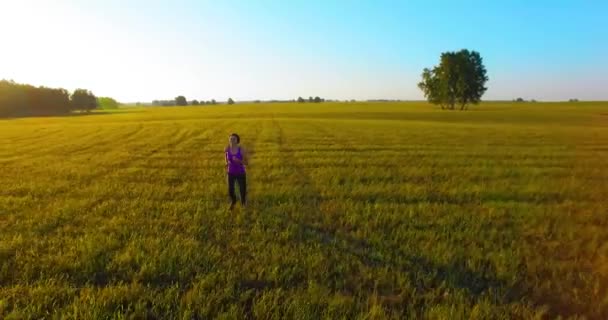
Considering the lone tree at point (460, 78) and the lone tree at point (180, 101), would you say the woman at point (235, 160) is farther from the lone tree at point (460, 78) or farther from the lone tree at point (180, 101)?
the lone tree at point (180, 101)

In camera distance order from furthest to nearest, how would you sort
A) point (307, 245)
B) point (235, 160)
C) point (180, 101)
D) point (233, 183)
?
point (180, 101) → point (233, 183) → point (235, 160) → point (307, 245)

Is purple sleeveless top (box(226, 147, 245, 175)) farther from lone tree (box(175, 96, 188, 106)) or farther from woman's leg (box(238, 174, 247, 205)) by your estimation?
lone tree (box(175, 96, 188, 106))

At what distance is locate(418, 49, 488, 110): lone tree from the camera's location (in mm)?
87500

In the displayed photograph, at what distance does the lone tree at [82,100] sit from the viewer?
126 metres

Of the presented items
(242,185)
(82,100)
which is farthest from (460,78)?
(82,100)

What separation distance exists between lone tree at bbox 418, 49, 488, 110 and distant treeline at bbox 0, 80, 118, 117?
339 feet

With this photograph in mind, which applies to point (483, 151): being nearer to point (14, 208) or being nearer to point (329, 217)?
point (329, 217)

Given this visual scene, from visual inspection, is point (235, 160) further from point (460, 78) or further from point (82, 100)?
point (82, 100)

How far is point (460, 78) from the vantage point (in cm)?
8681

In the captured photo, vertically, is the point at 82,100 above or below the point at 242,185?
above

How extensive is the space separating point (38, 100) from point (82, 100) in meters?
15.2

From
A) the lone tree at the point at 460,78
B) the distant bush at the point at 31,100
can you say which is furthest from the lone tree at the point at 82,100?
the lone tree at the point at 460,78

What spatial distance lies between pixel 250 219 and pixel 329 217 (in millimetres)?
1720

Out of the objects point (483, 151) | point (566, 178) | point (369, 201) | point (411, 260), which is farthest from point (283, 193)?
point (483, 151)
